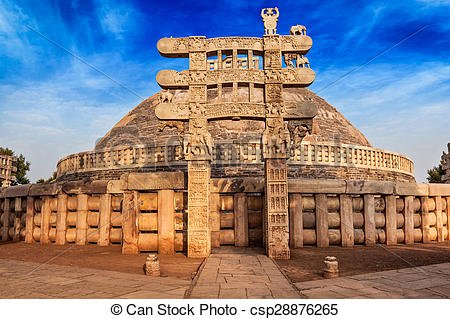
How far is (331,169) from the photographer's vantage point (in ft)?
56.6

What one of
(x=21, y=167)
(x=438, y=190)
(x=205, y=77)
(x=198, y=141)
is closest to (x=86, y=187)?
(x=198, y=141)

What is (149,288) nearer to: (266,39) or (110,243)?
(110,243)

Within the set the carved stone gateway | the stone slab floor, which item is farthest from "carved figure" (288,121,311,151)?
the stone slab floor

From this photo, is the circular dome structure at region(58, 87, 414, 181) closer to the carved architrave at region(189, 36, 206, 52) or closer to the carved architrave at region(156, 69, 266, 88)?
the carved architrave at region(156, 69, 266, 88)

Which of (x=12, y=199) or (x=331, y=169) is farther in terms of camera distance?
(x=331, y=169)

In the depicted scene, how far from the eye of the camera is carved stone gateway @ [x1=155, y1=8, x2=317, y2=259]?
7578 mm

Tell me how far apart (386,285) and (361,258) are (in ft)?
8.20

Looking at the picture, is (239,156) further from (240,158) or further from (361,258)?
(361,258)

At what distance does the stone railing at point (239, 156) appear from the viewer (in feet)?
53.1

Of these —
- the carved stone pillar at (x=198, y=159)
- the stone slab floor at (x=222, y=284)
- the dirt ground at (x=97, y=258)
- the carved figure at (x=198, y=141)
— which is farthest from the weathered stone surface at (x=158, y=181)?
the stone slab floor at (x=222, y=284)

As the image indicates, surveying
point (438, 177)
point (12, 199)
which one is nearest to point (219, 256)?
point (12, 199)

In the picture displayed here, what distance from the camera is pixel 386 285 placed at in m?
4.69

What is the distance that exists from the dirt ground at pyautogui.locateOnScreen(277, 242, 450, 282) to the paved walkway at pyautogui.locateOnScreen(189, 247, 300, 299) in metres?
0.42

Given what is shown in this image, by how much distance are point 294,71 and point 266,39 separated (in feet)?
3.44
